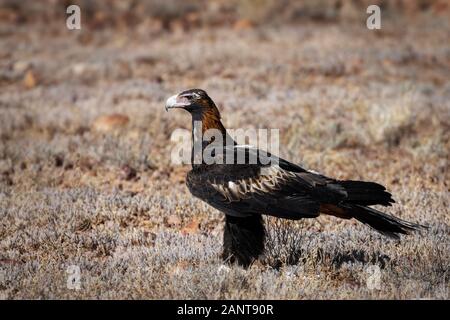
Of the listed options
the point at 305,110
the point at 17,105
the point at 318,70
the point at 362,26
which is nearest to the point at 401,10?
the point at 362,26

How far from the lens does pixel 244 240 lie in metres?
5.70

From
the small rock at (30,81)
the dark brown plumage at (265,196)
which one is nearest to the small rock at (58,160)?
the dark brown plumage at (265,196)

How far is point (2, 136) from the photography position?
36.8 feet

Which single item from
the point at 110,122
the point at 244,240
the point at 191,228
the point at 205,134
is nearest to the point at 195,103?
the point at 205,134

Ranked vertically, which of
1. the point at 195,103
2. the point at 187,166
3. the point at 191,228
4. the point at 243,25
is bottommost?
the point at 191,228

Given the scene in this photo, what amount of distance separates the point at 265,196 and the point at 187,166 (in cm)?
432

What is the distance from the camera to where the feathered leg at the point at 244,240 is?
18.7 feet

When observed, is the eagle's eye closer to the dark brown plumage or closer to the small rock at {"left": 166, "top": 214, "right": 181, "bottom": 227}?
the dark brown plumage

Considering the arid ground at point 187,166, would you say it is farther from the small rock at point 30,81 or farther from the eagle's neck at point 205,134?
the eagle's neck at point 205,134

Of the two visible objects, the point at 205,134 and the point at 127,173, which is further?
the point at 127,173

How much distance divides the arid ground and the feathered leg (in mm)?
133

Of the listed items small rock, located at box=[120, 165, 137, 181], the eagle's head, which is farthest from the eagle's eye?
small rock, located at box=[120, 165, 137, 181]

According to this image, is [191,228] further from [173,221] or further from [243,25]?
[243,25]
